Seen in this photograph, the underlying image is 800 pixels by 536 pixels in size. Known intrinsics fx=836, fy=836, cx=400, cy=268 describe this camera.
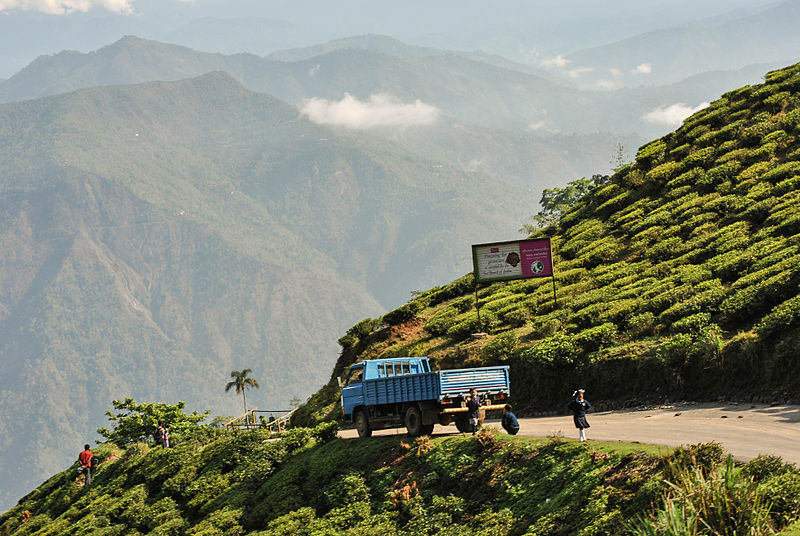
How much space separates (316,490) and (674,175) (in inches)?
1402

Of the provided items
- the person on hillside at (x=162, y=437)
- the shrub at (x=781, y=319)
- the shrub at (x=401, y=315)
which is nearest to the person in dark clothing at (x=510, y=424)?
the shrub at (x=781, y=319)

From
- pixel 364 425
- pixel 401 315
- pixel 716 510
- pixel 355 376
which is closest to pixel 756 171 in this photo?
pixel 401 315

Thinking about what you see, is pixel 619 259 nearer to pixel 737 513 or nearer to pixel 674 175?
pixel 674 175

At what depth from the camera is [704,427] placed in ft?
75.6

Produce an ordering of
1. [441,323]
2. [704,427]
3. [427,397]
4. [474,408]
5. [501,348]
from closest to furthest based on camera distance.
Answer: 1. [704,427]
2. [474,408]
3. [427,397]
4. [501,348]
5. [441,323]

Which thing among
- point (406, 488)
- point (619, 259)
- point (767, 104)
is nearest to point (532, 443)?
point (406, 488)

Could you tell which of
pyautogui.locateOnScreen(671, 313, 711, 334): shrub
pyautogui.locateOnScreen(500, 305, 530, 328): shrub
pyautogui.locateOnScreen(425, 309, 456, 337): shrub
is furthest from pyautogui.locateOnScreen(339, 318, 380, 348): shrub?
pyautogui.locateOnScreen(671, 313, 711, 334): shrub

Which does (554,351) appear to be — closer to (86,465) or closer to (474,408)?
(474,408)

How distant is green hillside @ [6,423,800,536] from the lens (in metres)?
14.0

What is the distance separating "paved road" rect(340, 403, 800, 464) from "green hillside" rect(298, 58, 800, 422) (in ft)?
4.47

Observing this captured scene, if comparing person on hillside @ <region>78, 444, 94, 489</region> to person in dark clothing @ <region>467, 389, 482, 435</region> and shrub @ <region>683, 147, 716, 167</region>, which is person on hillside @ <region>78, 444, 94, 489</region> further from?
shrub @ <region>683, 147, 716, 167</region>

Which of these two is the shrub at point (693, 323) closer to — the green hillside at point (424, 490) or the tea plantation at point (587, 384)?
the tea plantation at point (587, 384)

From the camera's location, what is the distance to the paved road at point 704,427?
19.6 m

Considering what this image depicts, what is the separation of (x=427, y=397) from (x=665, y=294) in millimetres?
13086
